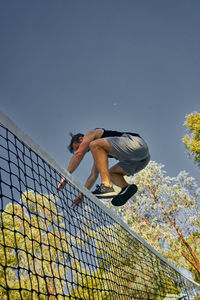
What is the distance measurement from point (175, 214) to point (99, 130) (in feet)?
48.0

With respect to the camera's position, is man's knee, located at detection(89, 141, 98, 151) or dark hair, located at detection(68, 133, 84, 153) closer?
man's knee, located at detection(89, 141, 98, 151)

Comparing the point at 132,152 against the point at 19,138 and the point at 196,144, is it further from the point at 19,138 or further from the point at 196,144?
the point at 196,144

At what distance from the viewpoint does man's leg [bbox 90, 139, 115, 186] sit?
441 centimetres

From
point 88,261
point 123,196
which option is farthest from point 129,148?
point 88,261

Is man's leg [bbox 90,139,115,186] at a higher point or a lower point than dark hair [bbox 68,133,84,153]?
lower

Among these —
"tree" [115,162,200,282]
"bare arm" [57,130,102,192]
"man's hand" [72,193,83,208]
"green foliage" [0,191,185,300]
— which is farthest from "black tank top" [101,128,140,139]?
"tree" [115,162,200,282]

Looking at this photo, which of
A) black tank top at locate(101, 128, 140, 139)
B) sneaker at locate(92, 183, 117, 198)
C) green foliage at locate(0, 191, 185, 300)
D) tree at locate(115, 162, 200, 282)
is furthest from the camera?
tree at locate(115, 162, 200, 282)

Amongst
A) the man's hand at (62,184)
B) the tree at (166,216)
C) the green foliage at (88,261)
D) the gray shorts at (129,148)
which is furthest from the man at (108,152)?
the tree at (166,216)

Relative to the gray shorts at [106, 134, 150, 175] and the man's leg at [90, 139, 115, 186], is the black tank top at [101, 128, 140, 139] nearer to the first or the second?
the gray shorts at [106, 134, 150, 175]

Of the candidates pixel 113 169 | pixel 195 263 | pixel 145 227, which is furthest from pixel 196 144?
pixel 113 169

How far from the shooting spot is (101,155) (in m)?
4.42

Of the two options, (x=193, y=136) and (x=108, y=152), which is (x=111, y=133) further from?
(x=193, y=136)

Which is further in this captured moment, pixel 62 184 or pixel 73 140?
pixel 73 140

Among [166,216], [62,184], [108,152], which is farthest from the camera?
[166,216]
